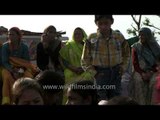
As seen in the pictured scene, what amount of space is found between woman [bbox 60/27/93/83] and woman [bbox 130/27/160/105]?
523 mm

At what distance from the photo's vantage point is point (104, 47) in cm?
281

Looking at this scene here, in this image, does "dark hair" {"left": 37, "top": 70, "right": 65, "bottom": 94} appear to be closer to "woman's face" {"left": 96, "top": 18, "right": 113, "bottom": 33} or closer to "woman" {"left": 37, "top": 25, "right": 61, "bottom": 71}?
"woman's face" {"left": 96, "top": 18, "right": 113, "bottom": 33}

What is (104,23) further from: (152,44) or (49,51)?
(49,51)

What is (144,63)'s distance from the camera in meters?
3.54

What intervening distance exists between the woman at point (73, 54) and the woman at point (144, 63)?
52 cm

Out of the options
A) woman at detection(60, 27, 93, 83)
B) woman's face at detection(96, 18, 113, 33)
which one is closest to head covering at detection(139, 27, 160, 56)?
woman at detection(60, 27, 93, 83)

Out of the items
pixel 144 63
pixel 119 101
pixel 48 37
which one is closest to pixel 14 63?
pixel 48 37

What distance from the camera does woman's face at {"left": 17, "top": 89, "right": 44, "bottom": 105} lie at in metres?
1.16

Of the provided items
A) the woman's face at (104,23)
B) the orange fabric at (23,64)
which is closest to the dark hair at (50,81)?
the woman's face at (104,23)

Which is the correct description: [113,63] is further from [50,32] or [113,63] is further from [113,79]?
[50,32]

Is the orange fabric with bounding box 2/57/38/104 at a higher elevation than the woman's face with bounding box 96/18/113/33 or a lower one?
lower

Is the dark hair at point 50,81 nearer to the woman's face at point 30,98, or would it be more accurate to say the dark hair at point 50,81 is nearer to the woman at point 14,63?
the woman's face at point 30,98

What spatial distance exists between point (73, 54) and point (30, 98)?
269 cm
